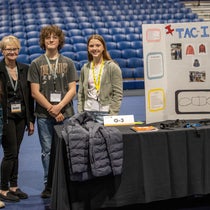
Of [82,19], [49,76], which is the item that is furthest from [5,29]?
[49,76]

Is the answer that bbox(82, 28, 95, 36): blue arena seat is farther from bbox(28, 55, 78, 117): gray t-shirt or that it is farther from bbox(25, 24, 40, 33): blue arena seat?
bbox(28, 55, 78, 117): gray t-shirt

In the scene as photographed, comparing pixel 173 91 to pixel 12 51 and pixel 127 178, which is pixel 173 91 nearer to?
pixel 127 178

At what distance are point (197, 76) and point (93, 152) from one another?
1031 mm

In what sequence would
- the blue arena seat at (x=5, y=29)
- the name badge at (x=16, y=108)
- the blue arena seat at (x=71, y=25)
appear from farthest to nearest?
the blue arena seat at (x=71, y=25) → the blue arena seat at (x=5, y=29) → the name badge at (x=16, y=108)

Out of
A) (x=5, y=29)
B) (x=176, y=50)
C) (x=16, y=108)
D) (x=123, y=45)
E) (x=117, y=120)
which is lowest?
(x=117, y=120)

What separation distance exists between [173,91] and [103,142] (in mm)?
759

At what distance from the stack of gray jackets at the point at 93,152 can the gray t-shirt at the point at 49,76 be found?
2.15 feet

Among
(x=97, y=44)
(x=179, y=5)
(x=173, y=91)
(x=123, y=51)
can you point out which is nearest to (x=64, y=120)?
(x=97, y=44)

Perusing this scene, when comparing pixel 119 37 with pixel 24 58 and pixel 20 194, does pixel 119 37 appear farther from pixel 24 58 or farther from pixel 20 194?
pixel 20 194

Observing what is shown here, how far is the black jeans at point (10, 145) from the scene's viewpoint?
298 centimetres


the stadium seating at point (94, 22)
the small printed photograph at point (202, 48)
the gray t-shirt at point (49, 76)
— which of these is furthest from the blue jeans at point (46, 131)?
the stadium seating at point (94, 22)

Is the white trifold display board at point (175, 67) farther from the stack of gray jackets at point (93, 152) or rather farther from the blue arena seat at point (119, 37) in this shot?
the blue arena seat at point (119, 37)

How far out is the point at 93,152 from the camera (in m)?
2.37

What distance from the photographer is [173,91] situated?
112 inches
